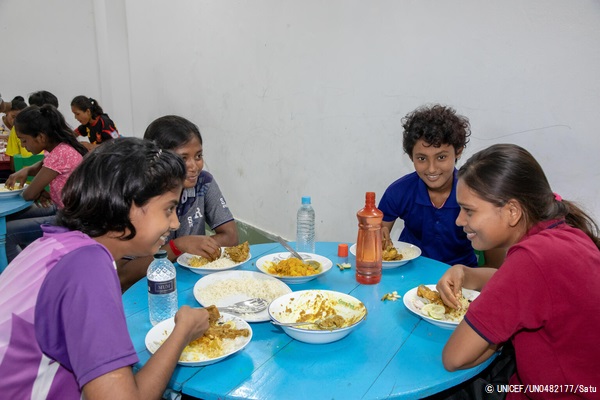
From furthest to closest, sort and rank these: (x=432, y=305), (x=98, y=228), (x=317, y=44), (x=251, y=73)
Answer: (x=251, y=73) < (x=317, y=44) < (x=432, y=305) < (x=98, y=228)

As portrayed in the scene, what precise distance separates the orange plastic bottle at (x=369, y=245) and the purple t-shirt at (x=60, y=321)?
3.21 ft

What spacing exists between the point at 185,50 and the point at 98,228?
4.34m

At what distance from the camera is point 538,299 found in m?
1.09

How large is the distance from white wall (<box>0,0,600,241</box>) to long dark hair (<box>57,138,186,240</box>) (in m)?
1.89

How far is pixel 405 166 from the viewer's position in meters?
2.82

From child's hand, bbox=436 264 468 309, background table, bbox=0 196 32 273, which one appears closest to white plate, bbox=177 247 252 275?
child's hand, bbox=436 264 468 309

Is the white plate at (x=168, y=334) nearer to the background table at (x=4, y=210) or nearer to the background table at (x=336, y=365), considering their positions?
the background table at (x=336, y=365)

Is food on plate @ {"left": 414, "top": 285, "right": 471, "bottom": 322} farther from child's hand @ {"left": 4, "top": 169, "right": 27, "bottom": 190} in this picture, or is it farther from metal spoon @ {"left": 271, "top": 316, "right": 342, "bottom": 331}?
child's hand @ {"left": 4, "top": 169, "right": 27, "bottom": 190}

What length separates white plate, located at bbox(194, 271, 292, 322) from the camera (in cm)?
151

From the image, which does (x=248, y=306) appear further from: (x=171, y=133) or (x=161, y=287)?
(x=171, y=133)

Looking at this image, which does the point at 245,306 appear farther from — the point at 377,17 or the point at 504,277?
the point at 377,17

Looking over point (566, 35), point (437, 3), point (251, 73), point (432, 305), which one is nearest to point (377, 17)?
point (437, 3)

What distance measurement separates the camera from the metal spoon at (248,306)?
1399mm

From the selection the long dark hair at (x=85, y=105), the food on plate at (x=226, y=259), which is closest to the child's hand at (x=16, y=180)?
the long dark hair at (x=85, y=105)
